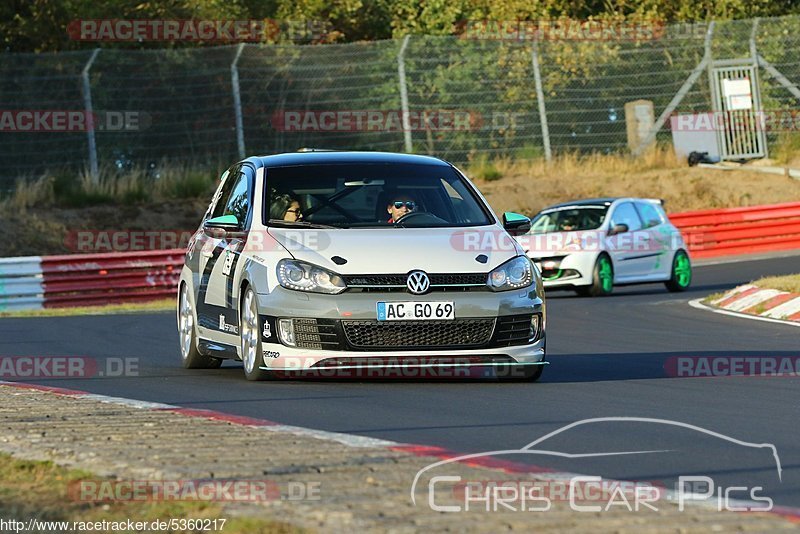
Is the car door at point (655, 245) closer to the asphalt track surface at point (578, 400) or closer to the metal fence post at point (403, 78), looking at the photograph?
the asphalt track surface at point (578, 400)

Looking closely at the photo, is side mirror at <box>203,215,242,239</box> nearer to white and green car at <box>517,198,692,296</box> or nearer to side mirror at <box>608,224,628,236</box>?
white and green car at <box>517,198,692,296</box>

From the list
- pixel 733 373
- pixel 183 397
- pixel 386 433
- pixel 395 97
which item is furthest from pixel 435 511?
pixel 395 97

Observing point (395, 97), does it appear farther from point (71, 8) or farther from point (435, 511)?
point (435, 511)

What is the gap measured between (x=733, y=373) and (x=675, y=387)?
134 cm

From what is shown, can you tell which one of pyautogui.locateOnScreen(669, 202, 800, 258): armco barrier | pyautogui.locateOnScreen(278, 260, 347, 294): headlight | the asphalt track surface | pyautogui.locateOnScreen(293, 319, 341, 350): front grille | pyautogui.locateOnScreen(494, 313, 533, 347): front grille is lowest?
pyautogui.locateOnScreen(669, 202, 800, 258): armco barrier

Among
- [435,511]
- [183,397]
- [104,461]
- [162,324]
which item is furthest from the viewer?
[162,324]

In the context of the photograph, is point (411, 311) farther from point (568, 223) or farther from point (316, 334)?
point (568, 223)

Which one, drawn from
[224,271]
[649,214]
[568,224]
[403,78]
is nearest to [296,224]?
[224,271]

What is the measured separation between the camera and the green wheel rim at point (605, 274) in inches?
966

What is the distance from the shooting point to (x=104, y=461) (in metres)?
7.20

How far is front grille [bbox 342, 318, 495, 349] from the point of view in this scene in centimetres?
1073

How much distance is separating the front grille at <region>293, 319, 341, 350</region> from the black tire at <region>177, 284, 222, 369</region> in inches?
77.6

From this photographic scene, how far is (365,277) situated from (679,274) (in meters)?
15.5

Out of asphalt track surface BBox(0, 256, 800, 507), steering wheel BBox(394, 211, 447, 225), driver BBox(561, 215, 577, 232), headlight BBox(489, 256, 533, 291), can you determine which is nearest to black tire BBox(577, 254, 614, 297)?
driver BBox(561, 215, 577, 232)
